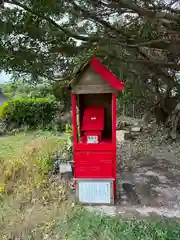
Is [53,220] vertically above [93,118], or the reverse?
[93,118]

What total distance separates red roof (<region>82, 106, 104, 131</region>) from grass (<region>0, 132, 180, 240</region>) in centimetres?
91

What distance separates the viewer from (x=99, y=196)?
3.37 meters

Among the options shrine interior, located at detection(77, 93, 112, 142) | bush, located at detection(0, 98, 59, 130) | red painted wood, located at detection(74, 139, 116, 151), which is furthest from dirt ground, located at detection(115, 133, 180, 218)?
bush, located at detection(0, 98, 59, 130)

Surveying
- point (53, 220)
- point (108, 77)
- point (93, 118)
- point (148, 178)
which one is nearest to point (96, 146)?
point (93, 118)

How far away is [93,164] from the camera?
338 cm

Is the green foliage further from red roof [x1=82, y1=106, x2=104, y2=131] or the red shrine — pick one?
red roof [x1=82, y1=106, x2=104, y2=131]

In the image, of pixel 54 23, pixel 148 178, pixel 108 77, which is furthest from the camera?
pixel 148 178

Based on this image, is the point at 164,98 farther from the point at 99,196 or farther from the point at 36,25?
the point at 36,25

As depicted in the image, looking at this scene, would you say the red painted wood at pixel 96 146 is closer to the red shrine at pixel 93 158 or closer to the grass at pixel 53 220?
the red shrine at pixel 93 158

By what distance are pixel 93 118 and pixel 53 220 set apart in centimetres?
131

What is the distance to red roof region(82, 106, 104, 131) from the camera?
3398mm

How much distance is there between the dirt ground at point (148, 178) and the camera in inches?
125

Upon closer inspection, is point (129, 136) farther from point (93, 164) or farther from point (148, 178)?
point (93, 164)

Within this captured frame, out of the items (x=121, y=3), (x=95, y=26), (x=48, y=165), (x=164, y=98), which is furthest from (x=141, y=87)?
(x=121, y=3)
